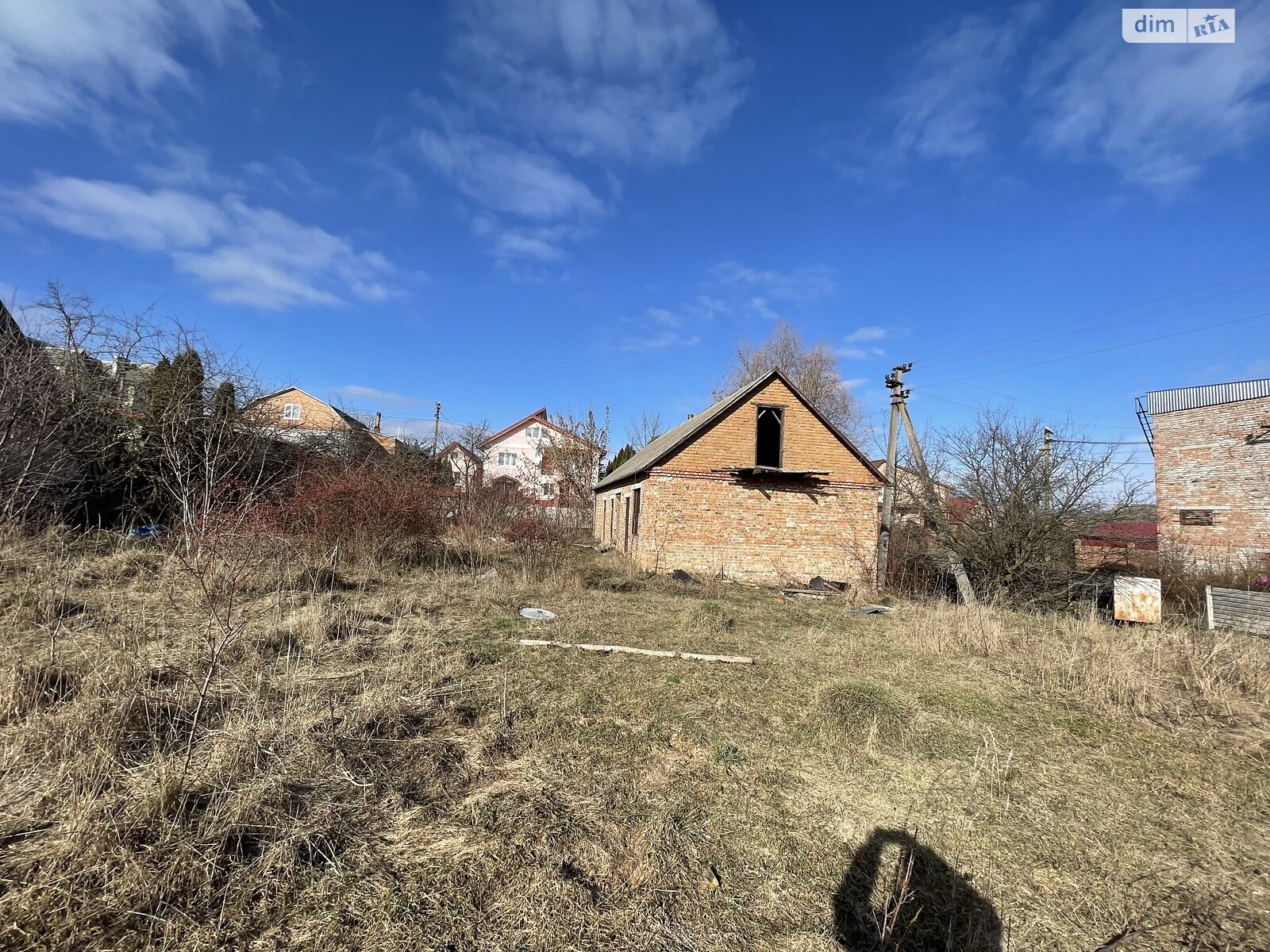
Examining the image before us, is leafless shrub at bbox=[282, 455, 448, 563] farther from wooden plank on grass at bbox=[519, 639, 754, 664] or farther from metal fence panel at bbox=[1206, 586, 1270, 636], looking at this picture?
metal fence panel at bbox=[1206, 586, 1270, 636]

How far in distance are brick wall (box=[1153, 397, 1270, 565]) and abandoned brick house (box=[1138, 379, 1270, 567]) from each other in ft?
0.07

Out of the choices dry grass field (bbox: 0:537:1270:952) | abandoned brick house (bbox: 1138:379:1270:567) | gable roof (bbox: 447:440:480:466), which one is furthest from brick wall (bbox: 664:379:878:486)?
gable roof (bbox: 447:440:480:466)

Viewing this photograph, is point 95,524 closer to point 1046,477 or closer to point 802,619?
point 802,619

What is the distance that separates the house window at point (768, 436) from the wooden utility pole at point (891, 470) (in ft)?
9.31

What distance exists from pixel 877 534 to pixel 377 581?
12894 millimetres

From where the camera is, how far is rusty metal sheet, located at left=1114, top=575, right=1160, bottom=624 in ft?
30.1

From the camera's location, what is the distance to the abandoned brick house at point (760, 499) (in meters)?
14.4

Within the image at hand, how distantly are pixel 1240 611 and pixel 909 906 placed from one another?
34.9 ft

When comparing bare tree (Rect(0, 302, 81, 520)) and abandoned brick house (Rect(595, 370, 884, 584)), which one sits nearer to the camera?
bare tree (Rect(0, 302, 81, 520))

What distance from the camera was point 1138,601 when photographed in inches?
366

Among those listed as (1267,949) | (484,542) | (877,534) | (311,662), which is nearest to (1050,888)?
(1267,949)

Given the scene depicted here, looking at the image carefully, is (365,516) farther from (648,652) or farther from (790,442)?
(790,442)

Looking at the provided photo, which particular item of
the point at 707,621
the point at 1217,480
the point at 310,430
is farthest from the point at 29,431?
the point at 1217,480

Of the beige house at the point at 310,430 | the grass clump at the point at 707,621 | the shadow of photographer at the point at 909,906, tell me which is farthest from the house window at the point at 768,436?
the beige house at the point at 310,430
